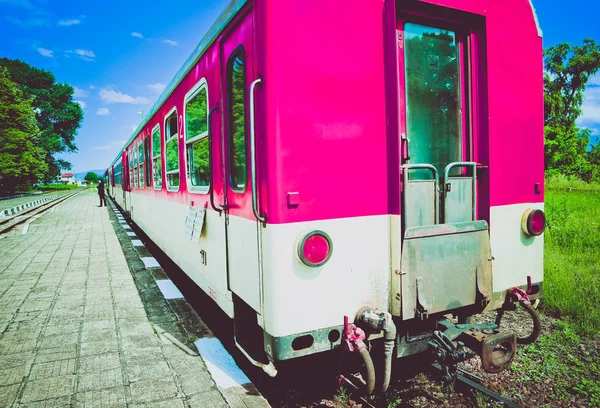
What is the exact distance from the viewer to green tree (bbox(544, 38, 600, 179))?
100ft

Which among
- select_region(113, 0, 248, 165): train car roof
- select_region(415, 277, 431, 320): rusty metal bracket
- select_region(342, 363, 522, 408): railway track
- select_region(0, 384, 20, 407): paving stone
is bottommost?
select_region(342, 363, 522, 408): railway track

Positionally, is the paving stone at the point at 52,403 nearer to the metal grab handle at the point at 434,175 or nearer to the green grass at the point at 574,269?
the metal grab handle at the point at 434,175

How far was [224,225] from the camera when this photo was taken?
3184 mm

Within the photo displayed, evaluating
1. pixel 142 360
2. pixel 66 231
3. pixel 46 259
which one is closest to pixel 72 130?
pixel 66 231

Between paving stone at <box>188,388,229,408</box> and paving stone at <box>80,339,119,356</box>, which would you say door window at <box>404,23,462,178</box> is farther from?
paving stone at <box>80,339,119,356</box>

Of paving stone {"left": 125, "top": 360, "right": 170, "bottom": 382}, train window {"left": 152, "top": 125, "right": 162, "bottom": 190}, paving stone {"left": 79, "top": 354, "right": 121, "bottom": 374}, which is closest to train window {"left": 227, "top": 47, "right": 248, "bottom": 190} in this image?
paving stone {"left": 125, "top": 360, "right": 170, "bottom": 382}

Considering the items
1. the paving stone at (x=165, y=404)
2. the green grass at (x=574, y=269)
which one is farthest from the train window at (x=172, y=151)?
the green grass at (x=574, y=269)

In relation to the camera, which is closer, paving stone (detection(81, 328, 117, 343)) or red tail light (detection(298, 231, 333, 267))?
red tail light (detection(298, 231, 333, 267))

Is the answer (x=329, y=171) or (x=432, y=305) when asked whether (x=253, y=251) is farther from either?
(x=432, y=305)

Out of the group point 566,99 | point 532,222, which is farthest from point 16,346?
point 566,99

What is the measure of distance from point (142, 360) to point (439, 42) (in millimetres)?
3572

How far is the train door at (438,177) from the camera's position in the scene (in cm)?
254

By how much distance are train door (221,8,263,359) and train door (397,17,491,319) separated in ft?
3.40

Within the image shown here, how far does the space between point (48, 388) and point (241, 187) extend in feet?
6.93
